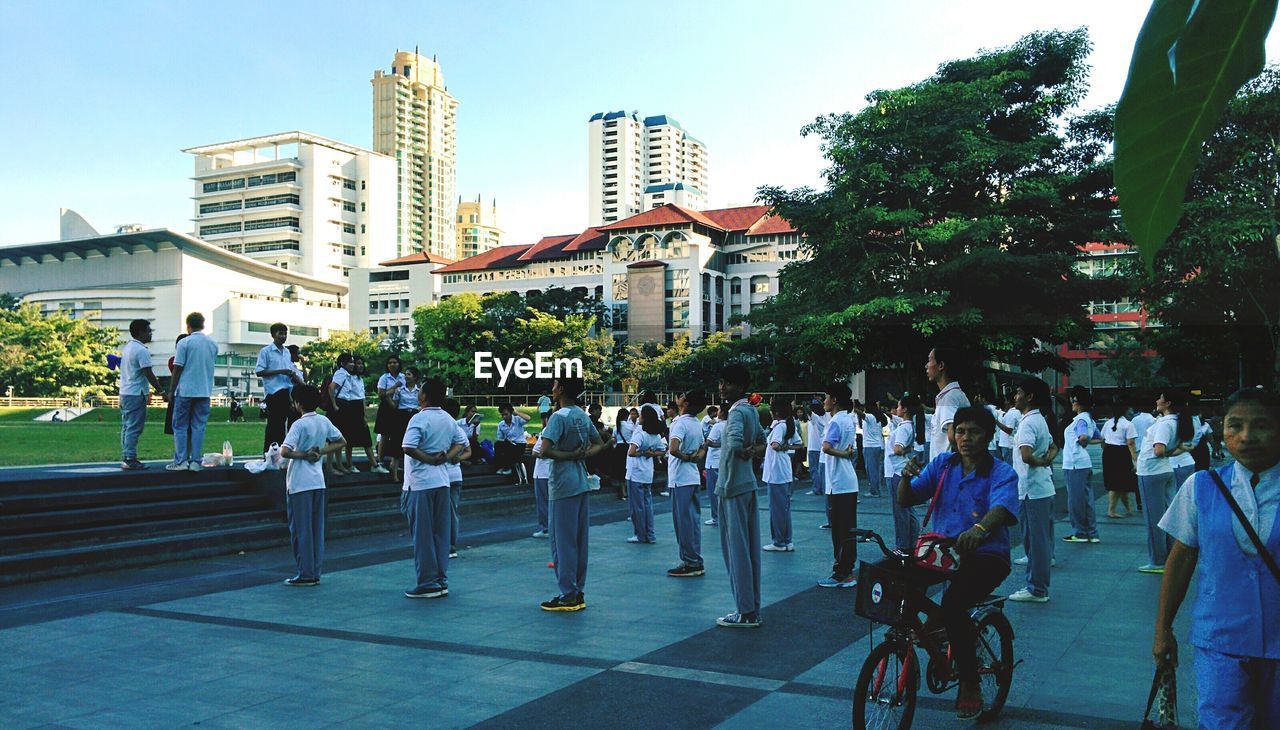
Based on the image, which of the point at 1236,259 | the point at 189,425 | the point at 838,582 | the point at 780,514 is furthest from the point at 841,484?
the point at 1236,259

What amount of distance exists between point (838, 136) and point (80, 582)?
1962 cm

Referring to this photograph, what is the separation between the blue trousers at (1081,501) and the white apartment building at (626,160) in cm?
12793

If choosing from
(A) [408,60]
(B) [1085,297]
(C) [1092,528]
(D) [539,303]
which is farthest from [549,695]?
(A) [408,60]

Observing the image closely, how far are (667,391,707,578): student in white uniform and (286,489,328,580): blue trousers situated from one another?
→ 312 cm

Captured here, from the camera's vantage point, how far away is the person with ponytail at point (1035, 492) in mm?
7926

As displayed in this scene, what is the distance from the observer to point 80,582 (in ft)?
28.8

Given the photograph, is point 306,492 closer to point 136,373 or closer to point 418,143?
point 136,373

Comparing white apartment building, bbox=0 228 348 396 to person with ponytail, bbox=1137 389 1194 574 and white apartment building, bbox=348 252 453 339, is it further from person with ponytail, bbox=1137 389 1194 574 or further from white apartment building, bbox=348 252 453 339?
person with ponytail, bbox=1137 389 1194 574

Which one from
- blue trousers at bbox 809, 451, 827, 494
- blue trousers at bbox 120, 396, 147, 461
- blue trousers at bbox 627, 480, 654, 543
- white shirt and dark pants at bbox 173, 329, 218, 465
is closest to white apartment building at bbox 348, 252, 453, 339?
blue trousers at bbox 809, 451, 827, 494

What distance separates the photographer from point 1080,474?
11.5 m

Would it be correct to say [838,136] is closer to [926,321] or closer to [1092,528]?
[926,321]

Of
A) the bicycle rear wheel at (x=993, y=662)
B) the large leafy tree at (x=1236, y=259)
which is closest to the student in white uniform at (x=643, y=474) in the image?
the bicycle rear wheel at (x=993, y=662)

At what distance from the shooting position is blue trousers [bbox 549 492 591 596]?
304 inches

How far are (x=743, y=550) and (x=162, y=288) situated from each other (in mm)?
91452
